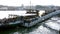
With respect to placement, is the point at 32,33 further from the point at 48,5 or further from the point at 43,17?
the point at 48,5

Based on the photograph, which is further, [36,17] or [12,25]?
[36,17]

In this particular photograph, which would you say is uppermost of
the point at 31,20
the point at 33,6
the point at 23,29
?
the point at 33,6

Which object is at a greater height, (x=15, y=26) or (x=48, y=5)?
(x=48, y=5)

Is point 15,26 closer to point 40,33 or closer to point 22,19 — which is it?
point 22,19

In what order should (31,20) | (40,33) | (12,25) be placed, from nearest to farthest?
1. (40,33)
2. (12,25)
3. (31,20)

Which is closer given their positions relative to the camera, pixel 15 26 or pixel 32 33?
pixel 32 33

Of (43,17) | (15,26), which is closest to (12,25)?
(15,26)

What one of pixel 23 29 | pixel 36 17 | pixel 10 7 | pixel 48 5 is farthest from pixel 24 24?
pixel 48 5

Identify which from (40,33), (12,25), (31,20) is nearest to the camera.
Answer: (40,33)

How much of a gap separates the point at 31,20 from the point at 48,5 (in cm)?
124

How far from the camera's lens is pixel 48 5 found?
22.3 feet

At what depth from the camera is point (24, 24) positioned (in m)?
6.48

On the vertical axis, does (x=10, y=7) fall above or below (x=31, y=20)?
above

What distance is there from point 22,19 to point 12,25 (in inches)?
24.4
